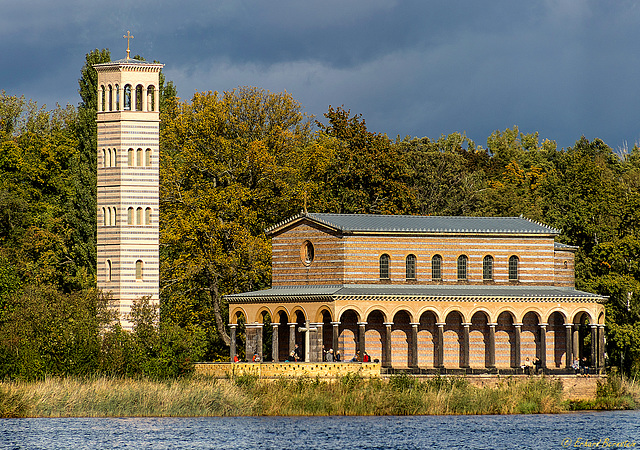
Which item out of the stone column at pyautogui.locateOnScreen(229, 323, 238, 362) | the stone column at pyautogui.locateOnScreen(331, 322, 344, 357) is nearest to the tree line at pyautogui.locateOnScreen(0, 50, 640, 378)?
the stone column at pyautogui.locateOnScreen(229, 323, 238, 362)

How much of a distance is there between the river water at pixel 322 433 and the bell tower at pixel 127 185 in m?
13.8

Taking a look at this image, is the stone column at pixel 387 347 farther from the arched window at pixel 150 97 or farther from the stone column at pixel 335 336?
the arched window at pixel 150 97

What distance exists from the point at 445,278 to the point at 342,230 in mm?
6765

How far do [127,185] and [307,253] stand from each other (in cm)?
1111

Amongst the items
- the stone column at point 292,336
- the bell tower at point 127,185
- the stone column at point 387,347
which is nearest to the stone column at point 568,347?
the stone column at point 387,347

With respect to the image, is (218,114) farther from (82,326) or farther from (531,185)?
(531,185)

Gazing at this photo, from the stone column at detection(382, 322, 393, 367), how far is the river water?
→ 916 centimetres

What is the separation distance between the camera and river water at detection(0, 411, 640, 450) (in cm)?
5622

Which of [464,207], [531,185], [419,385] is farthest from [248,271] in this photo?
[531,185]

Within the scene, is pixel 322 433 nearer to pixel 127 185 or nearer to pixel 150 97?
pixel 127 185

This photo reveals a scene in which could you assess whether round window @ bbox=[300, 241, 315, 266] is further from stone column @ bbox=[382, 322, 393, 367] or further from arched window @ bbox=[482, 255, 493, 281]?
arched window @ bbox=[482, 255, 493, 281]

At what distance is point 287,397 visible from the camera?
219ft

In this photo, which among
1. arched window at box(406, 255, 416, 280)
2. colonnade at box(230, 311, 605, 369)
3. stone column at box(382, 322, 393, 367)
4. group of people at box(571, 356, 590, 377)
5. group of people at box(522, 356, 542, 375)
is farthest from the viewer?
arched window at box(406, 255, 416, 280)

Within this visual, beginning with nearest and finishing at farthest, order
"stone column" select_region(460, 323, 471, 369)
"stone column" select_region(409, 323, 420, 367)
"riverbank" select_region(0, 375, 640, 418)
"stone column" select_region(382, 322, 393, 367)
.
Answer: "riverbank" select_region(0, 375, 640, 418) < "stone column" select_region(382, 322, 393, 367) < "stone column" select_region(409, 323, 420, 367) < "stone column" select_region(460, 323, 471, 369)
